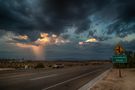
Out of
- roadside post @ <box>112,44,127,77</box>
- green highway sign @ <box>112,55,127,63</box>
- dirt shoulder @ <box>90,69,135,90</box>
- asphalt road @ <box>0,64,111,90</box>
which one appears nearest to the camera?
asphalt road @ <box>0,64,111,90</box>

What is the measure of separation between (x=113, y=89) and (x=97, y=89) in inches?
50.4

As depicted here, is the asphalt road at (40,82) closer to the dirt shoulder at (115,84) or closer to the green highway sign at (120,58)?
the dirt shoulder at (115,84)

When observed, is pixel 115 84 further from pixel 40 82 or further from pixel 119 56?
pixel 119 56

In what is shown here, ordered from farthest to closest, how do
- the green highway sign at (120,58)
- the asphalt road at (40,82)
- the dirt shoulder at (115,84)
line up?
the green highway sign at (120,58) < the dirt shoulder at (115,84) < the asphalt road at (40,82)

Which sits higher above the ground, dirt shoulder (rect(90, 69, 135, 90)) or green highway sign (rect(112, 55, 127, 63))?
green highway sign (rect(112, 55, 127, 63))

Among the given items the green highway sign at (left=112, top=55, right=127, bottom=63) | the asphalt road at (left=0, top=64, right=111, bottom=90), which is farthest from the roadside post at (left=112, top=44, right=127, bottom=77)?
the asphalt road at (left=0, top=64, right=111, bottom=90)

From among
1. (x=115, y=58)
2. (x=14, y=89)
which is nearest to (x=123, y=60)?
(x=115, y=58)

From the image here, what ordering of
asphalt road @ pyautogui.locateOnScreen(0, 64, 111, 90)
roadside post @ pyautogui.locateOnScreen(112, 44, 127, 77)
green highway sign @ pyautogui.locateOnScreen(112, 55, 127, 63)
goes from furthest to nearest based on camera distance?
green highway sign @ pyautogui.locateOnScreen(112, 55, 127, 63) → roadside post @ pyautogui.locateOnScreen(112, 44, 127, 77) → asphalt road @ pyautogui.locateOnScreen(0, 64, 111, 90)

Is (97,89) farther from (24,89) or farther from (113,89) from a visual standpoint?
(24,89)

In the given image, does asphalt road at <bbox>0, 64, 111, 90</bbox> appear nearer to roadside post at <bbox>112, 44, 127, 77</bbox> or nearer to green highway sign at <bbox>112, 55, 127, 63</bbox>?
green highway sign at <bbox>112, 55, 127, 63</bbox>

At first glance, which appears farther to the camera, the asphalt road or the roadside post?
the roadside post

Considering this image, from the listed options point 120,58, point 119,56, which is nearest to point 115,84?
point 120,58

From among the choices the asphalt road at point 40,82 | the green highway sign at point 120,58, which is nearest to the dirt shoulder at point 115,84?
the asphalt road at point 40,82

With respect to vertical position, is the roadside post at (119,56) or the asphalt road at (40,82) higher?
the roadside post at (119,56)
